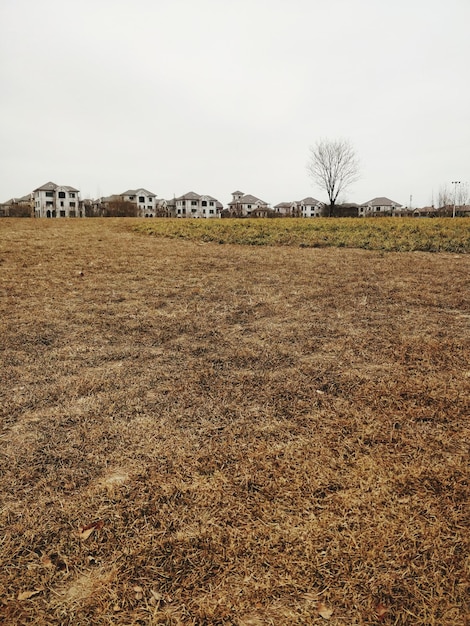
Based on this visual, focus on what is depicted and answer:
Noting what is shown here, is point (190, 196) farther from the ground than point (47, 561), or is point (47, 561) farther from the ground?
point (190, 196)

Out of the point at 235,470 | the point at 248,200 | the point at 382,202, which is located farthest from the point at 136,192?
the point at 235,470

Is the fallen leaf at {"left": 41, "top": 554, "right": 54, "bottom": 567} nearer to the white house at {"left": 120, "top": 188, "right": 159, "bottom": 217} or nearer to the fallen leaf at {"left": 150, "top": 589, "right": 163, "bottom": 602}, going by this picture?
the fallen leaf at {"left": 150, "top": 589, "right": 163, "bottom": 602}

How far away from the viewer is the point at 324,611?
1399 millimetres

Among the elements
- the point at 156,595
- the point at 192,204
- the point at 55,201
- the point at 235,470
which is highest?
the point at 192,204

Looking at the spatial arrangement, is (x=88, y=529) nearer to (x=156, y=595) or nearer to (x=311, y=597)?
(x=156, y=595)

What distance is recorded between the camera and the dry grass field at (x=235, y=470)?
1.47m

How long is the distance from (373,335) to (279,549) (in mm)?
3183

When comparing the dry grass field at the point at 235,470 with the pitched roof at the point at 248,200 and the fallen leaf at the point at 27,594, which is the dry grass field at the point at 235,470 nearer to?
the fallen leaf at the point at 27,594

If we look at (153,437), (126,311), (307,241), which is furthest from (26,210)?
(153,437)

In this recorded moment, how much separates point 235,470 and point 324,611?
831mm

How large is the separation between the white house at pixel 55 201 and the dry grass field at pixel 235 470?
82073 mm

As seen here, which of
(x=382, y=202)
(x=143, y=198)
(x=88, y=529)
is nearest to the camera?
(x=88, y=529)

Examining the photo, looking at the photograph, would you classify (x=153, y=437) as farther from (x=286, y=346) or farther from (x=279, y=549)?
(x=286, y=346)

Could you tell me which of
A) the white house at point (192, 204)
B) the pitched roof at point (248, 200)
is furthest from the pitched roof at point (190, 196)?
the pitched roof at point (248, 200)
